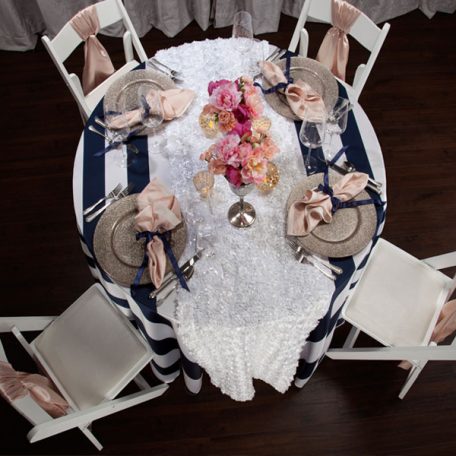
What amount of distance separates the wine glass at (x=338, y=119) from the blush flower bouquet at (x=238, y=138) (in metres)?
0.48

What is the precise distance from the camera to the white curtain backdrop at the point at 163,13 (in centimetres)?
333

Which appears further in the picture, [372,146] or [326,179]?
[372,146]

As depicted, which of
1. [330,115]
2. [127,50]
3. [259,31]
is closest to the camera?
[330,115]

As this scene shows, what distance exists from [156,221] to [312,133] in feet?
2.04

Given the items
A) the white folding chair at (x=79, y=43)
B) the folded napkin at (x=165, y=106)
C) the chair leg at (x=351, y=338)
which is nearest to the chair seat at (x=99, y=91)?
the white folding chair at (x=79, y=43)

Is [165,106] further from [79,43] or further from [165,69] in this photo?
[79,43]

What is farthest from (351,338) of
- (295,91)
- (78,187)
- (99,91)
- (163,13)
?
(163,13)

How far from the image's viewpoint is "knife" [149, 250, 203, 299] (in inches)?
64.8

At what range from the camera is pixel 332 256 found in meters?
1.69

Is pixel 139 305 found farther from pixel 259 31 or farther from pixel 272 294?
pixel 259 31

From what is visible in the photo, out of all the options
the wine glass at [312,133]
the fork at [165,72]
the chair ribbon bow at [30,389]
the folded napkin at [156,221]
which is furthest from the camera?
the fork at [165,72]

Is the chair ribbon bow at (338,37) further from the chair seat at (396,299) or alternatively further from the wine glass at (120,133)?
the wine glass at (120,133)

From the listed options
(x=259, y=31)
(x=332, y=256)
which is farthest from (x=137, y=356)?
(x=259, y=31)

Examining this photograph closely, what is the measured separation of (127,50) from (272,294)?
4.94 ft
